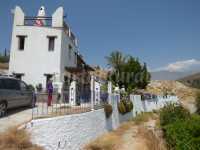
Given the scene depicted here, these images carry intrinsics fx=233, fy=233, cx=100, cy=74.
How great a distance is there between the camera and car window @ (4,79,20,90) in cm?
1117

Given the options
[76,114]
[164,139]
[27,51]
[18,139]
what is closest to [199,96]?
[164,139]

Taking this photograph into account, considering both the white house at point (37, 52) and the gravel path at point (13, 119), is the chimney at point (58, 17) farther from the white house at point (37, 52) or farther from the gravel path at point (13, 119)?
the gravel path at point (13, 119)

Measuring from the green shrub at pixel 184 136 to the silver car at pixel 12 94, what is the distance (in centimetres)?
866

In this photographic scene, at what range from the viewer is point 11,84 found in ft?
38.1

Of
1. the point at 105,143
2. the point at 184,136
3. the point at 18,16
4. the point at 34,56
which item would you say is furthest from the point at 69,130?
the point at 18,16

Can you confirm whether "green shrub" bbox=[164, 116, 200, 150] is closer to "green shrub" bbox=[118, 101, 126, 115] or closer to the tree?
"green shrub" bbox=[118, 101, 126, 115]

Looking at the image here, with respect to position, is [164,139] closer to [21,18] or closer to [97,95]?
[97,95]

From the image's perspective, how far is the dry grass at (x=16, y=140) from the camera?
25.4 feet

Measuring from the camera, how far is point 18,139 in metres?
7.99

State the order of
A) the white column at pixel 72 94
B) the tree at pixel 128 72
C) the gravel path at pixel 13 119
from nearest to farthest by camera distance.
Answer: the gravel path at pixel 13 119
the white column at pixel 72 94
the tree at pixel 128 72

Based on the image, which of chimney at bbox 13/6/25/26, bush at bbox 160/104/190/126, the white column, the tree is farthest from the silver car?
the tree

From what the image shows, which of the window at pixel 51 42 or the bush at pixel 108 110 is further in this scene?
the window at pixel 51 42

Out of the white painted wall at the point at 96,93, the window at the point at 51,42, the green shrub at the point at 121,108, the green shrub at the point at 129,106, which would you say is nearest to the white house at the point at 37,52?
the window at the point at 51,42

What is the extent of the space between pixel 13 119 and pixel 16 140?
270 centimetres
